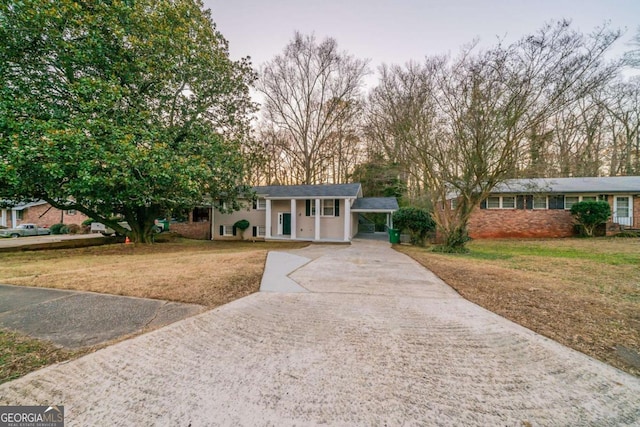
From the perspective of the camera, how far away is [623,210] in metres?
16.4

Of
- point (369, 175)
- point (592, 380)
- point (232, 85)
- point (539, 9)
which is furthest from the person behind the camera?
point (369, 175)

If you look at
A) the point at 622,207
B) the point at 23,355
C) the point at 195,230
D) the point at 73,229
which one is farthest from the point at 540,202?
the point at 73,229

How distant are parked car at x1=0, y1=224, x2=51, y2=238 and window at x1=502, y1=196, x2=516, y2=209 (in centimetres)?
3757

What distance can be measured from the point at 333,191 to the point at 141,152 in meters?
10.4

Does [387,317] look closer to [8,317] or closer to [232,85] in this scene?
[8,317]

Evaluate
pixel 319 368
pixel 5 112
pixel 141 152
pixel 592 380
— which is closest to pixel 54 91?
pixel 5 112

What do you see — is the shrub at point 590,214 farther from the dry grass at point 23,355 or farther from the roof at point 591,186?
the dry grass at point 23,355

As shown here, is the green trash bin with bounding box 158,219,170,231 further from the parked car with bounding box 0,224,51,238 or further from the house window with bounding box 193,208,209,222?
the parked car with bounding box 0,224,51,238

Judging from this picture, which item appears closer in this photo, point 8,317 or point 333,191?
point 8,317

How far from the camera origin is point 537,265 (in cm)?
797

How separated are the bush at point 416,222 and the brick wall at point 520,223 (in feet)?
19.6

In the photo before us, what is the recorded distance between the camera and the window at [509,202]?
57.0ft

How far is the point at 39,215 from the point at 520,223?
43683mm

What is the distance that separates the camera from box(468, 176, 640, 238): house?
53.3 ft
